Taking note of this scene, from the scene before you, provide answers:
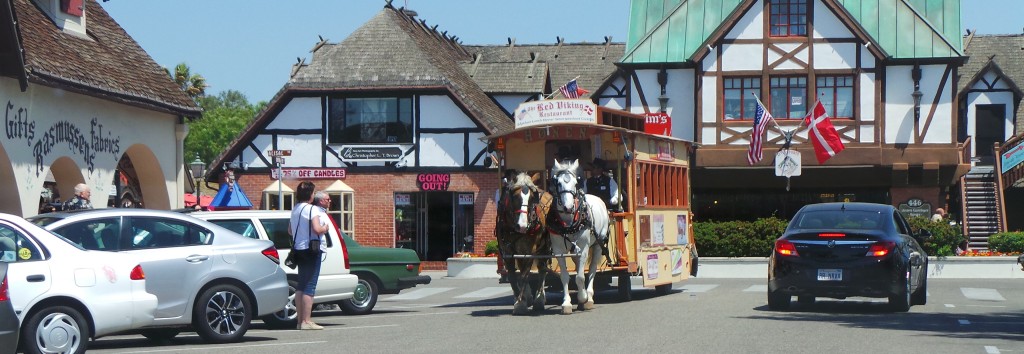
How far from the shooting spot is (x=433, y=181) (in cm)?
4081

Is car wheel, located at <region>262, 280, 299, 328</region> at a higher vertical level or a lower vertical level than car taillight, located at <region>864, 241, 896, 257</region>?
lower

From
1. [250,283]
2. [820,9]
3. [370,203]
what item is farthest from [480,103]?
[250,283]

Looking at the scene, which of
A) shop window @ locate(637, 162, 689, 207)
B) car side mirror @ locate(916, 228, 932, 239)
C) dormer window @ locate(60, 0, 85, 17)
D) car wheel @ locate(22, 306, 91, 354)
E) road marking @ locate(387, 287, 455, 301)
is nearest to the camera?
car wheel @ locate(22, 306, 91, 354)

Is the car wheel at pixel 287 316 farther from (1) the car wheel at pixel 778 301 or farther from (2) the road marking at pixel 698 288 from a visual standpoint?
(2) the road marking at pixel 698 288

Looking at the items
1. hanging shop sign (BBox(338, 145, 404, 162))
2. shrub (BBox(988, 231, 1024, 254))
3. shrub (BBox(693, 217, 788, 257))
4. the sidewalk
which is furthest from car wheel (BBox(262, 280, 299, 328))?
hanging shop sign (BBox(338, 145, 404, 162))

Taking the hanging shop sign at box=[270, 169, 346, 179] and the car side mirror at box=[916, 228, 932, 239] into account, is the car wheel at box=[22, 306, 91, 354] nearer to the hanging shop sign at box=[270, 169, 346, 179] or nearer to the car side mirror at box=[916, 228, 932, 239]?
the car side mirror at box=[916, 228, 932, 239]

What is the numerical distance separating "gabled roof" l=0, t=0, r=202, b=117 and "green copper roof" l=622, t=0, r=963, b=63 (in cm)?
1728

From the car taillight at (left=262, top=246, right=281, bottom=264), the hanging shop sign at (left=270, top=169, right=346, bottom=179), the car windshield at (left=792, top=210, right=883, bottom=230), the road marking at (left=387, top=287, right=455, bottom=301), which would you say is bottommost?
the road marking at (left=387, top=287, right=455, bottom=301)

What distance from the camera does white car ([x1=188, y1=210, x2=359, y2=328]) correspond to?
59.0 feet

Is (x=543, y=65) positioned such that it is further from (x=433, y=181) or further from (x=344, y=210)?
(x=344, y=210)

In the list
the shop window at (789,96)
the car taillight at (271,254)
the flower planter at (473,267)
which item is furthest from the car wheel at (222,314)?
the shop window at (789,96)

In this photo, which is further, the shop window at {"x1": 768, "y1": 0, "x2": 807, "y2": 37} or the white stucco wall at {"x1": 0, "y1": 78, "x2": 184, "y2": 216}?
the shop window at {"x1": 768, "y1": 0, "x2": 807, "y2": 37}

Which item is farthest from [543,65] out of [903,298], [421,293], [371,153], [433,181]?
[903,298]

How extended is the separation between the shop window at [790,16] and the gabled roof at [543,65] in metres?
6.34
